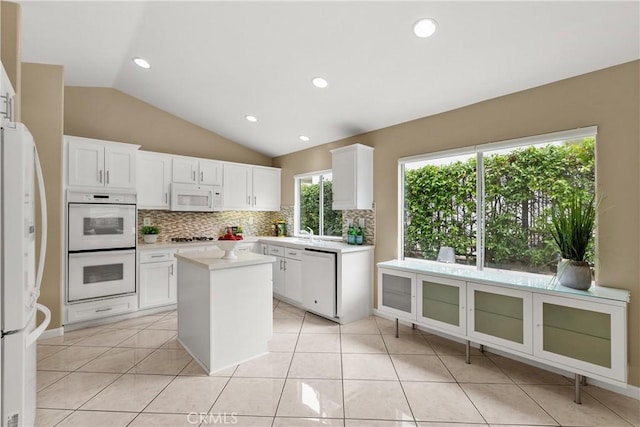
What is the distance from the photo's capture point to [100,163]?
3535 millimetres

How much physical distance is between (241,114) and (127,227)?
7.04 feet

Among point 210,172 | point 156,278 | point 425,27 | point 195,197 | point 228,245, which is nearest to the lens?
point 425,27

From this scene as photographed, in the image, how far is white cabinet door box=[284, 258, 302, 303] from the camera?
4188 mm

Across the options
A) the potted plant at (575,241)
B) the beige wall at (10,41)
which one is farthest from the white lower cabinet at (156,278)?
the potted plant at (575,241)

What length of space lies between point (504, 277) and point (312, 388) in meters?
1.93

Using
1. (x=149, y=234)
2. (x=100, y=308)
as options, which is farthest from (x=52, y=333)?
(x=149, y=234)

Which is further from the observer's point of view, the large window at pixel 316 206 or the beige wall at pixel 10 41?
the large window at pixel 316 206

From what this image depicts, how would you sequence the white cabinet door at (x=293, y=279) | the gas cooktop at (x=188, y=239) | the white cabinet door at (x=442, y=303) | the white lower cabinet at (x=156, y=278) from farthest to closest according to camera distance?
the gas cooktop at (x=188, y=239) → the white cabinet door at (x=293, y=279) → the white lower cabinet at (x=156, y=278) → the white cabinet door at (x=442, y=303)

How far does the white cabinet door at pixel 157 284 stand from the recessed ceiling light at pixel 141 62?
7.99 ft

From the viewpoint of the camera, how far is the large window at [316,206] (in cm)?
474

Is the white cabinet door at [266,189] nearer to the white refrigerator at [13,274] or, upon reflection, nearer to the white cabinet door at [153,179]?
the white cabinet door at [153,179]

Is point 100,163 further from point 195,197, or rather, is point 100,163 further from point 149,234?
point 195,197

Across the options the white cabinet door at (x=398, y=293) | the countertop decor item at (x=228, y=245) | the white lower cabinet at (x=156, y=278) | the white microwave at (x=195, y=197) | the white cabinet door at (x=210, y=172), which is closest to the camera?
the countertop decor item at (x=228, y=245)

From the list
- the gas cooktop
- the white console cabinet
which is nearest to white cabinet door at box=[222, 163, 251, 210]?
the gas cooktop
